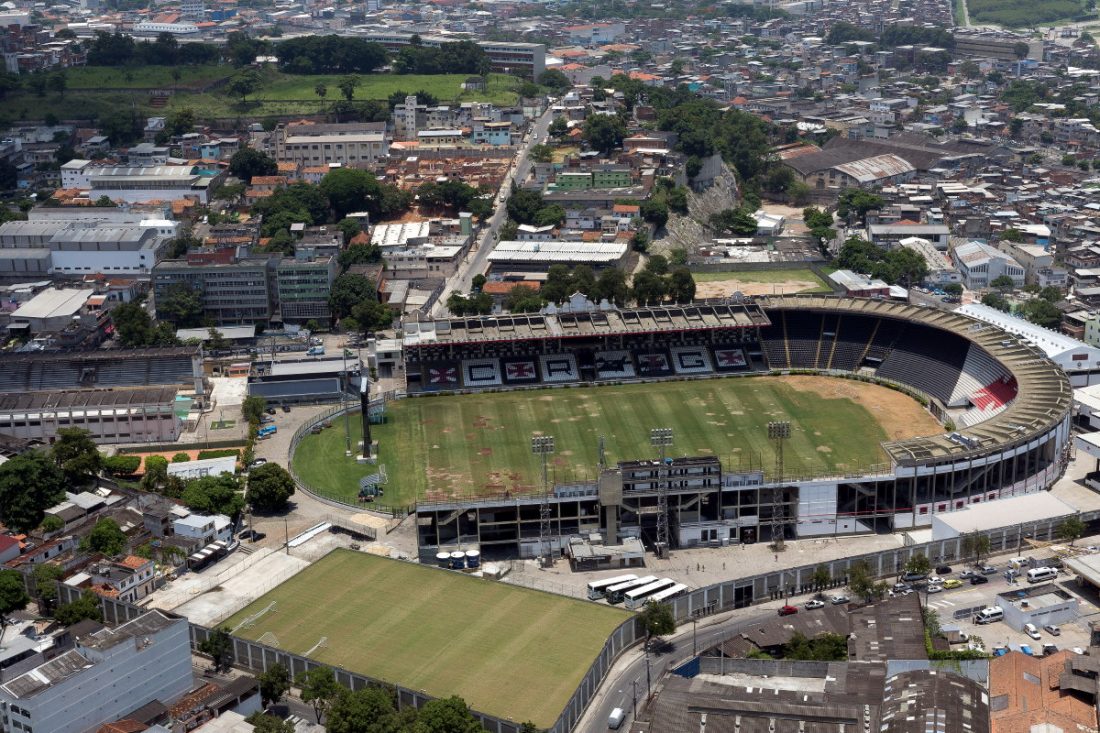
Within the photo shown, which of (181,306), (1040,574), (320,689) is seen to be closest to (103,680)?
(320,689)

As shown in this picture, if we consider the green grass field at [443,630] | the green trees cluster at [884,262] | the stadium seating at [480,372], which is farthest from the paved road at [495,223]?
the green grass field at [443,630]

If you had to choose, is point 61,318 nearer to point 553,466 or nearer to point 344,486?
point 344,486

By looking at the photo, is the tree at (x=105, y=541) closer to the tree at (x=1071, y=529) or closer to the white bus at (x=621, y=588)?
the white bus at (x=621, y=588)

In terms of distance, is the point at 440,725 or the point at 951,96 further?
the point at 951,96

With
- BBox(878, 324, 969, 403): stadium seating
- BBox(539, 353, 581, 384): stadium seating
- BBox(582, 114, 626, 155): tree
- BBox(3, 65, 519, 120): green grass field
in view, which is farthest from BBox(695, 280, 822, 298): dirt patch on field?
BBox(3, 65, 519, 120): green grass field

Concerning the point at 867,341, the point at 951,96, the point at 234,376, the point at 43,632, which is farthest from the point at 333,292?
the point at 951,96

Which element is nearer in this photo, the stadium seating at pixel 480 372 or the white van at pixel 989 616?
the white van at pixel 989 616
